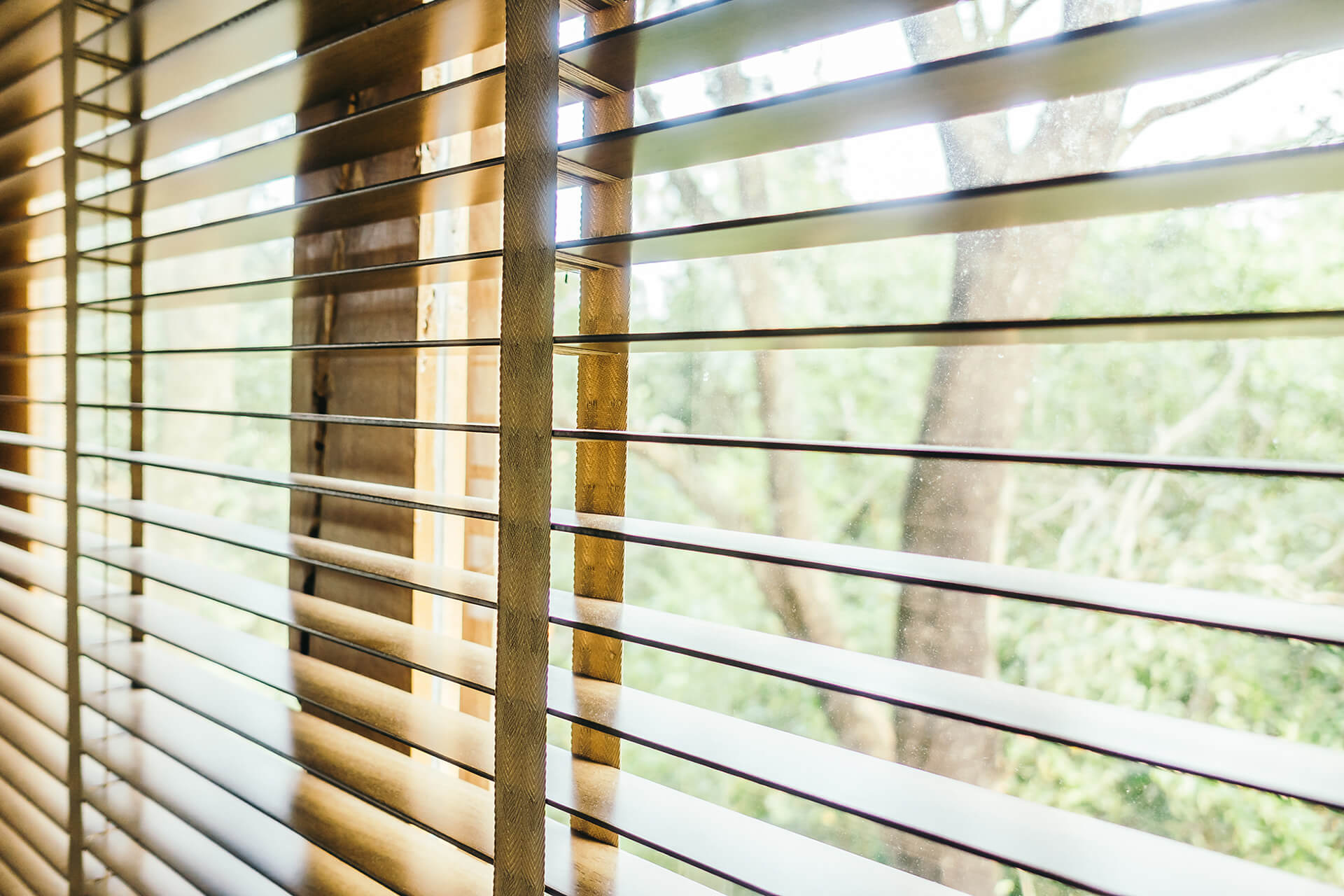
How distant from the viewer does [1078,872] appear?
0.47 m

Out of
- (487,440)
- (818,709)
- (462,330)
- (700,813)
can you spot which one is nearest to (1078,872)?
(700,813)

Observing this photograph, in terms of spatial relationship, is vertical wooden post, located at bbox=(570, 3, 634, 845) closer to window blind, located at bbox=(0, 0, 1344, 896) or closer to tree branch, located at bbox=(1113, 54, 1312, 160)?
window blind, located at bbox=(0, 0, 1344, 896)

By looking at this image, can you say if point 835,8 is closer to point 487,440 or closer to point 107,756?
point 487,440

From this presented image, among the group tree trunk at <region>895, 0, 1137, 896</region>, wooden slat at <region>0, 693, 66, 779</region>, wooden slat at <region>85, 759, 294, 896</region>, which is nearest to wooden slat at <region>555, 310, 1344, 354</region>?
tree trunk at <region>895, 0, 1137, 896</region>

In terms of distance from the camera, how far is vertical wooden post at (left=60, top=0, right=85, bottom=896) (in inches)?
46.2

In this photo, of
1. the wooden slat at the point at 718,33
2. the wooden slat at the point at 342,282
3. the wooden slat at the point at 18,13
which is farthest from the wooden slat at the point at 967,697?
the wooden slat at the point at 18,13

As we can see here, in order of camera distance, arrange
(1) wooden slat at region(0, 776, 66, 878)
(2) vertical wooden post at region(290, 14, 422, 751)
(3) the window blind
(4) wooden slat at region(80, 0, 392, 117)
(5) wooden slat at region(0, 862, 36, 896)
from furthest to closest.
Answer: (5) wooden slat at region(0, 862, 36, 896) < (1) wooden slat at region(0, 776, 66, 878) < (2) vertical wooden post at region(290, 14, 422, 751) < (4) wooden slat at region(80, 0, 392, 117) < (3) the window blind

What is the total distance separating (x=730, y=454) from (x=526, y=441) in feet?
1.52

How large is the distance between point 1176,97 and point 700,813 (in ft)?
2.65

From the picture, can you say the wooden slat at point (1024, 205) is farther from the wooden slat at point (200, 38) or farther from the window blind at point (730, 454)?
the wooden slat at point (200, 38)

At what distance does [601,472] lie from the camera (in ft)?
2.82

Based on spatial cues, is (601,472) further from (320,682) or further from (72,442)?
(72,442)

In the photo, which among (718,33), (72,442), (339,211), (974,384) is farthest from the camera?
(72,442)

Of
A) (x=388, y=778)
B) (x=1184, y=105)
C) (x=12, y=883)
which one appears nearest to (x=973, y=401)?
(x=1184, y=105)
